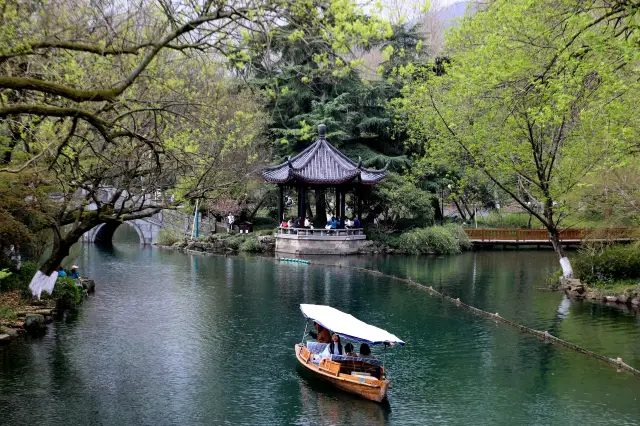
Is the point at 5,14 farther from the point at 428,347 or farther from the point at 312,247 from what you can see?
the point at 312,247

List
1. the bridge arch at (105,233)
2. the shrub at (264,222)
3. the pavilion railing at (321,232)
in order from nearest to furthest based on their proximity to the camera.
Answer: the pavilion railing at (321,232), the shrub at (264,222), the bridge arch at (105,233)

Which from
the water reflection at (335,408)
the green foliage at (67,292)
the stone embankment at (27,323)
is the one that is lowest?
the water reflection at (335,408)

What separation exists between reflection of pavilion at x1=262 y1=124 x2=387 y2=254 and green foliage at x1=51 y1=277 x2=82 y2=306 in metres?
19.7

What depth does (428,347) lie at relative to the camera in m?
18.3

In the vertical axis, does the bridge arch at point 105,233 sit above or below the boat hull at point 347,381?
above

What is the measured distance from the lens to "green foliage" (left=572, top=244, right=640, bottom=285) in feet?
82.4

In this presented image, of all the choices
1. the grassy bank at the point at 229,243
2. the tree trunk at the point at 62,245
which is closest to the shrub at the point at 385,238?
the grassy bank at the point at 229,243

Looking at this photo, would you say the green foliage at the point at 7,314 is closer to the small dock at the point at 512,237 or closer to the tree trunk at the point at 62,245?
the tree trunk at the point at 62,245

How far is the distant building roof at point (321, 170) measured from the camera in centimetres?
4134

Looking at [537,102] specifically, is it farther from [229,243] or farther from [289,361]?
[229,243]

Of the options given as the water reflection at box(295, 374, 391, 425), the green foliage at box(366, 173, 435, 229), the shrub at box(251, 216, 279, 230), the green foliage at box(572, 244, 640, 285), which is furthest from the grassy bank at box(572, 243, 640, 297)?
the shrub at box(251, 216, 279, 230)

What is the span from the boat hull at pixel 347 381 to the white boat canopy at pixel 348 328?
2.61 feet

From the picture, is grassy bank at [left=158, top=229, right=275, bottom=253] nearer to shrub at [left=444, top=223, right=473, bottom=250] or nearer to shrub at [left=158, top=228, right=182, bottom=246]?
shrub at [left=158, top=228, right=182, bottom=246]

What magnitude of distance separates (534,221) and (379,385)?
42680 mm
